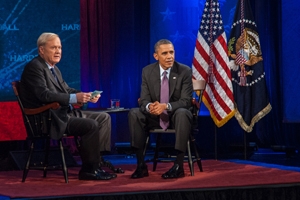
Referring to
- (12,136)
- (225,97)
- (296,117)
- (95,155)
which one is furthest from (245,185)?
(296,117)

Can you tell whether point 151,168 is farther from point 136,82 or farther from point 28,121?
point 136,82

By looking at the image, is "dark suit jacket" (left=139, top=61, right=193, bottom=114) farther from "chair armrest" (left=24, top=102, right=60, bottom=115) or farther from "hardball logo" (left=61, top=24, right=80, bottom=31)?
"hardball logo" (left=61, top=24, right=80, bottom=31)

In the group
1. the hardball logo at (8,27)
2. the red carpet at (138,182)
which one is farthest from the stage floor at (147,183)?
the hardball logo at (8,27)

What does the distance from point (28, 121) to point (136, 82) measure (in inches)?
125

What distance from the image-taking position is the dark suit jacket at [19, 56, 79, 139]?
5254 millimetres

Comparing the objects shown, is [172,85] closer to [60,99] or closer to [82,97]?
[82,97]

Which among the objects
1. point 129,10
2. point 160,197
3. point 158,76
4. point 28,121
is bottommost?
point 160,197

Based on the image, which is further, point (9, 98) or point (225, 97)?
point (9, 98)

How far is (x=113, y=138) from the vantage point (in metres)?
8.29

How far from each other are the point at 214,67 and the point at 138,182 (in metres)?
2.49

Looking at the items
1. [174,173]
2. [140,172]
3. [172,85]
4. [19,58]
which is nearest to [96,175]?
[140,172]

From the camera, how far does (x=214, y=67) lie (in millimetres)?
7176

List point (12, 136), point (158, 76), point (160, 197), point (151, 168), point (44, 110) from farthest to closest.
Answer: point (12, 136)
point (151, 168)
point (158, 76)
point (44, 110)
point (160, 197)

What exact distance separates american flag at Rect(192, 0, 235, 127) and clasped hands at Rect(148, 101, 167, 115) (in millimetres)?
1728
